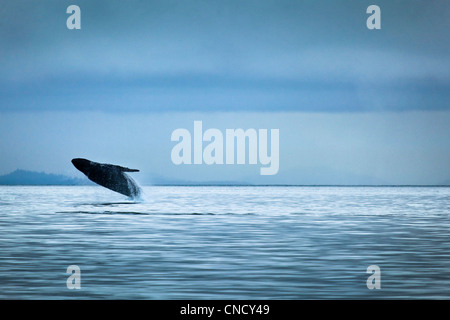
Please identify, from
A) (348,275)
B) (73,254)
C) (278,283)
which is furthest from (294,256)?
(73,254)

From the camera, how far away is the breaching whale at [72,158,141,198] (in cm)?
3359

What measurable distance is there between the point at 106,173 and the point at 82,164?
73.7 inches

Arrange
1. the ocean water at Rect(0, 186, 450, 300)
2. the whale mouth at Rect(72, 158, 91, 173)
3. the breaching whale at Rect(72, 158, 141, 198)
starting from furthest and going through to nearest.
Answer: the breaching whale at Rect(72, 158, 141, 198), the whale mouth at Rect(72, 158, 91, 173), the ocean water at Rect(0, 186, 450, 300)

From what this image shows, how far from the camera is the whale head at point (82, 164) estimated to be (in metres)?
33.4

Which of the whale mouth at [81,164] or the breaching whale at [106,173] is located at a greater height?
the whale mouth at [81,164]

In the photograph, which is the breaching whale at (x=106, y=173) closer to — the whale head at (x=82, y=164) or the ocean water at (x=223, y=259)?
the whale head at (x=82, y=164)

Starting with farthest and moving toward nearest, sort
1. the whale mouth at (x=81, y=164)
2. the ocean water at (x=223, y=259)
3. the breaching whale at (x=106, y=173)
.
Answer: the breaching whale at (x=106, y=173)
the whale mouth at (x=81, y=164)
the ocean water at (x=223, y=259)

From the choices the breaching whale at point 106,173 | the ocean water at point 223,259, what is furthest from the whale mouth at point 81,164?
the ocean water at point 223,259

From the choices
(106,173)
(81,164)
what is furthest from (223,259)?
(106,173)

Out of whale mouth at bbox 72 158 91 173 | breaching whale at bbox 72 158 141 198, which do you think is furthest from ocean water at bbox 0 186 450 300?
breaching whale at bbox 72 158 141 198

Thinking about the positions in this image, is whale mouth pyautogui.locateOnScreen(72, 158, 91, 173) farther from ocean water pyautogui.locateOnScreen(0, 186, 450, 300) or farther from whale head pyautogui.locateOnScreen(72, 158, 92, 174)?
ocean water pyautogui.locateOnScreen(0, 186, 450, 300)
